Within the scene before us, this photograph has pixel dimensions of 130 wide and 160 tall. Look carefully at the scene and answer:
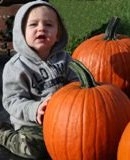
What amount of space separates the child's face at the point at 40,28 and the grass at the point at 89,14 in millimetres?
2842

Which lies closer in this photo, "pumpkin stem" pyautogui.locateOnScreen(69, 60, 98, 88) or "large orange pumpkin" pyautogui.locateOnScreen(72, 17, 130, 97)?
"pumpkin stem" pyautogui.locateOnScreen(69, 60, 98, 88)

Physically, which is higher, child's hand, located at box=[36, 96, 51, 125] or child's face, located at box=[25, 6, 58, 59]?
child's face, located at box=[25, 6, 58, 59]

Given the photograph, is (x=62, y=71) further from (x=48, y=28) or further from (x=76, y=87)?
(x=76, y=87)

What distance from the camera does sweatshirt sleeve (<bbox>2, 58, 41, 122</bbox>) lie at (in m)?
3.21

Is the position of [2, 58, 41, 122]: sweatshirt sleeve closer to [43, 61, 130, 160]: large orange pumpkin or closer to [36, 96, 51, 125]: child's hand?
[36, 96, 51, 125]: child's hand

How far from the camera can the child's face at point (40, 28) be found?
330 cm

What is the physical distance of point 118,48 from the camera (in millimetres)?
3834

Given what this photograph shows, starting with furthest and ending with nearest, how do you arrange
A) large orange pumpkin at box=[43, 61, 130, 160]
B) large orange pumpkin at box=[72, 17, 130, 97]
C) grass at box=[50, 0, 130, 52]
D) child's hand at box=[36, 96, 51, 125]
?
grass at box=[50, 0, 130, 52], large orange pumpkin at box=[72, 17, 130, 97], child's hand at box=[36, 96, 51, 125], large orange pumpkin at box=[43, 61, 130, 160]

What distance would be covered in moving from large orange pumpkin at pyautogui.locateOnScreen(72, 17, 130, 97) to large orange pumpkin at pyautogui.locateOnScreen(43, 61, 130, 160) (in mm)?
947

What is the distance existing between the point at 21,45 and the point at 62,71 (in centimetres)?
31

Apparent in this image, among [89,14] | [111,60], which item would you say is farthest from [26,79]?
[89,14]

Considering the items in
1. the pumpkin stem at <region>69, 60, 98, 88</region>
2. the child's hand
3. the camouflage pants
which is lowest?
the camouflage pants

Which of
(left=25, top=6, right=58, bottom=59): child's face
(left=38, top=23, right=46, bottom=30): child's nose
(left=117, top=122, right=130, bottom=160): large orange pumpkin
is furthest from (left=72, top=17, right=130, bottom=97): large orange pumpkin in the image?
(left=117, top=122, right=130, bottom=160): large orange pumpkin

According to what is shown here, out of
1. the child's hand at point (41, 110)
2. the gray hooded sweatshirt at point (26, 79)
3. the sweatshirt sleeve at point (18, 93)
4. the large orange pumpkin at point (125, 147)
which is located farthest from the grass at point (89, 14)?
the large orange pumpkin at point (125, 147)
